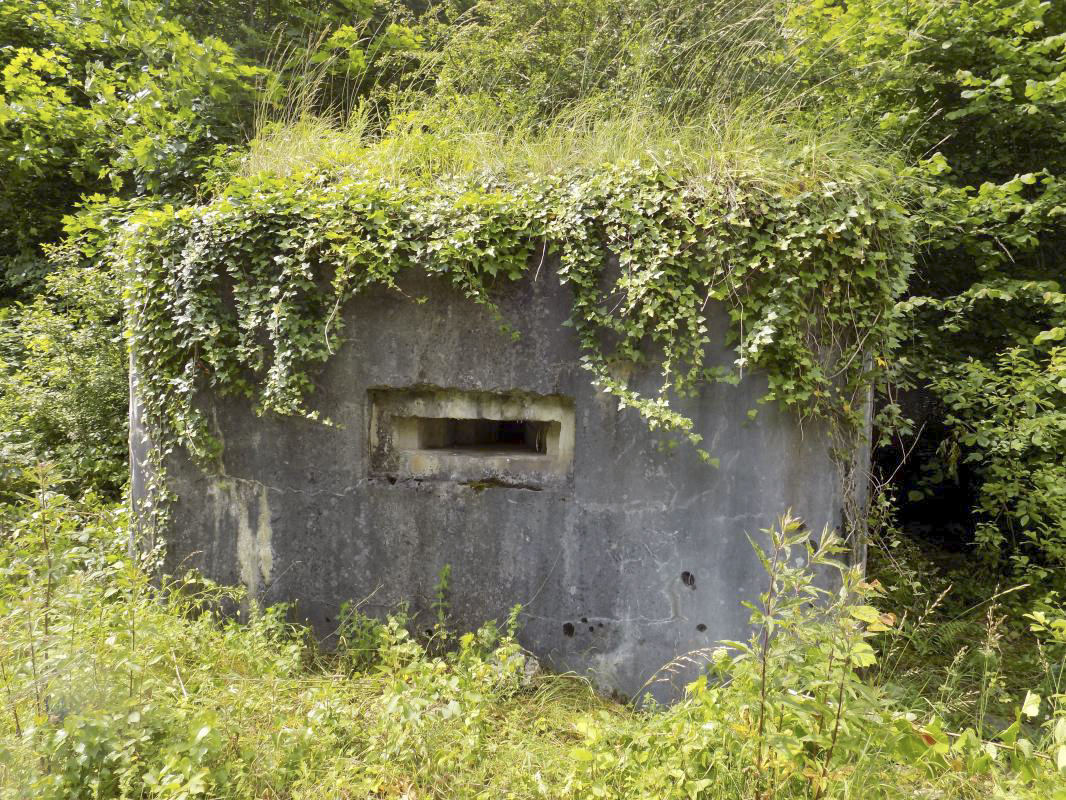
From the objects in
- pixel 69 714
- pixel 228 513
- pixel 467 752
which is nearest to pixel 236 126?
pixel 228 513

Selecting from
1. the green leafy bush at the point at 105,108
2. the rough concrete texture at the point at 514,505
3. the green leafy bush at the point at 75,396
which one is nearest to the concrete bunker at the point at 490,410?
the rough concrete texture at the point at 514,505

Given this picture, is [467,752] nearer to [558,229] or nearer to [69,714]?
[69,714]

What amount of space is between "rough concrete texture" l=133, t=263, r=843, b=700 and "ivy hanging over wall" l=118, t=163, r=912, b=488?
0.13m

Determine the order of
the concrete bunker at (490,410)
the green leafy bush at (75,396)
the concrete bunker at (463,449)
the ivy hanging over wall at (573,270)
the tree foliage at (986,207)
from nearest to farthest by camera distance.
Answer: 1. the ivy hanging over wall at (573,270)
2. the concrete bunker at (490,410)
3. the concrete bunker at (463,449)
4. the tree foliage at (986,207)
5. the green leafy bush at (75,396)

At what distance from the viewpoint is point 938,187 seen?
4.01 metres

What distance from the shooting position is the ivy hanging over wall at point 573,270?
2934 mm

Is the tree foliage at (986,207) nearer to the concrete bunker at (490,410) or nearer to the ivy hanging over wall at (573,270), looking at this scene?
the ivy hanging over wall at (573,270)

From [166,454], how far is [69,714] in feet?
5.47

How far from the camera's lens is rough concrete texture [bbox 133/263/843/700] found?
3105 millimetres

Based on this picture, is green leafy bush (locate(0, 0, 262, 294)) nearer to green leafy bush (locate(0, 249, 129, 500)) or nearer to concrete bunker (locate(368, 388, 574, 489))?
green leafy bush (locate(0, 249, 129, 500))

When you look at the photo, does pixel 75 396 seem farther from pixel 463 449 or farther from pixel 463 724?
pixel 463 724

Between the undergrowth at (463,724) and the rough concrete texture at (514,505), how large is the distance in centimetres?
24

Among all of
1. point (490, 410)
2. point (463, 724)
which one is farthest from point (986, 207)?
point (463, 724)

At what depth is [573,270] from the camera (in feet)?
10.1
